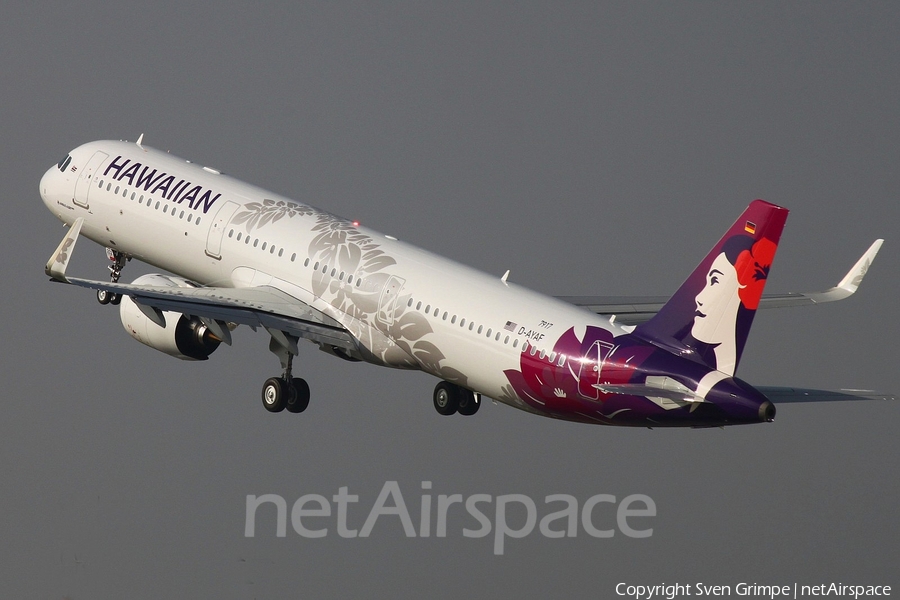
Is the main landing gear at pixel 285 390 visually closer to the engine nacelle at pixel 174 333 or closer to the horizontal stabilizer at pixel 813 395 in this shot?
the engine nacelle at pixel 174 333

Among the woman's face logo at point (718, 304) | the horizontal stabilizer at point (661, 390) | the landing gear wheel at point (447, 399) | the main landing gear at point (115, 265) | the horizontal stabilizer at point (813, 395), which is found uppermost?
the main landing gear at point (115, 265)

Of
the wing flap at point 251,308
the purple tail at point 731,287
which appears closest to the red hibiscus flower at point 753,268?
the purple tail at point 731,287

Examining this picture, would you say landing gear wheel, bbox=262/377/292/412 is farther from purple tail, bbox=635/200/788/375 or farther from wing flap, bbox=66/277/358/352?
purple tail, bbox=635/200/788/375

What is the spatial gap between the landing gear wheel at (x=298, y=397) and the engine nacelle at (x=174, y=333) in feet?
10.9

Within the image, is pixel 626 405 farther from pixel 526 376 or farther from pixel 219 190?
pixel 219 190

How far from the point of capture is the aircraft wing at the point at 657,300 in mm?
57031

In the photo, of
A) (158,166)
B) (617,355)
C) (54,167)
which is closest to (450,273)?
(617,355)

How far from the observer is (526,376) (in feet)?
177

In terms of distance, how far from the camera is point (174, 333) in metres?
61.5

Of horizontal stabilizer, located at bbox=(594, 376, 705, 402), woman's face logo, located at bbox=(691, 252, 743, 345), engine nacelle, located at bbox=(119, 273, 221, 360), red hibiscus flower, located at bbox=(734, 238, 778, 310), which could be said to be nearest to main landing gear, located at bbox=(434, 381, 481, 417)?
engine nacelle, located at bbox=(119, 273, 221, 360)

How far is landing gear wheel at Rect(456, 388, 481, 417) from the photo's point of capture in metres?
62.5

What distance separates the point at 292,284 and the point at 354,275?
267 centimetres

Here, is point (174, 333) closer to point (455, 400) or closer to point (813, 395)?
point (455, 400)

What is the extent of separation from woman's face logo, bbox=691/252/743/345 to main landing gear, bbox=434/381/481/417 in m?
13.6
